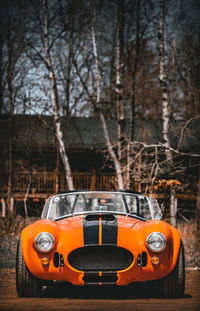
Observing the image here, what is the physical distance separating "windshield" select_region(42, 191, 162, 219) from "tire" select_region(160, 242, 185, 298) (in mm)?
1364

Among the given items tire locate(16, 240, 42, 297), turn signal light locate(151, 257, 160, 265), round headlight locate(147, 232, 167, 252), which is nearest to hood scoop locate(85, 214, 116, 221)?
round headlight locate(147, 232, 167, 252)

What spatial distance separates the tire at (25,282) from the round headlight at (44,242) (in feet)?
0.88

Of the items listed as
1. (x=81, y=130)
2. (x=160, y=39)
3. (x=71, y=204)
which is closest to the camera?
(x=71, y=204)

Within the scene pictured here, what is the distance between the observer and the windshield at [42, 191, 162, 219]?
20.2 ft

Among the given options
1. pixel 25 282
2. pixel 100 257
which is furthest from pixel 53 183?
pixel 100 257

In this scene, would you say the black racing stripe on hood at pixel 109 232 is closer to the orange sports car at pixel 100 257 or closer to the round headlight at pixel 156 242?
the orange sports car at pixel 100 257

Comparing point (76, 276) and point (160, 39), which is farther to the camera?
point (160, 39)

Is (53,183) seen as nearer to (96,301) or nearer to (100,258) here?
(100,258)

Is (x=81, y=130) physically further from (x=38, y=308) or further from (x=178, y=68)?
(x=38, y=308)

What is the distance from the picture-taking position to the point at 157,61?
12.3m

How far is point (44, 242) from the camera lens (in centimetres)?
468

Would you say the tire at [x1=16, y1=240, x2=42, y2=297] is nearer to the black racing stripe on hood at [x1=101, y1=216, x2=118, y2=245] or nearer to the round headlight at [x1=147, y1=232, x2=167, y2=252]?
the black racing stripe on hood at [x1=101, y1=216, x2=118, y2=245]

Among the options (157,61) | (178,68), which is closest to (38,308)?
(178,68)

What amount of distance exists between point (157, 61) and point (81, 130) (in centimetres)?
1024
